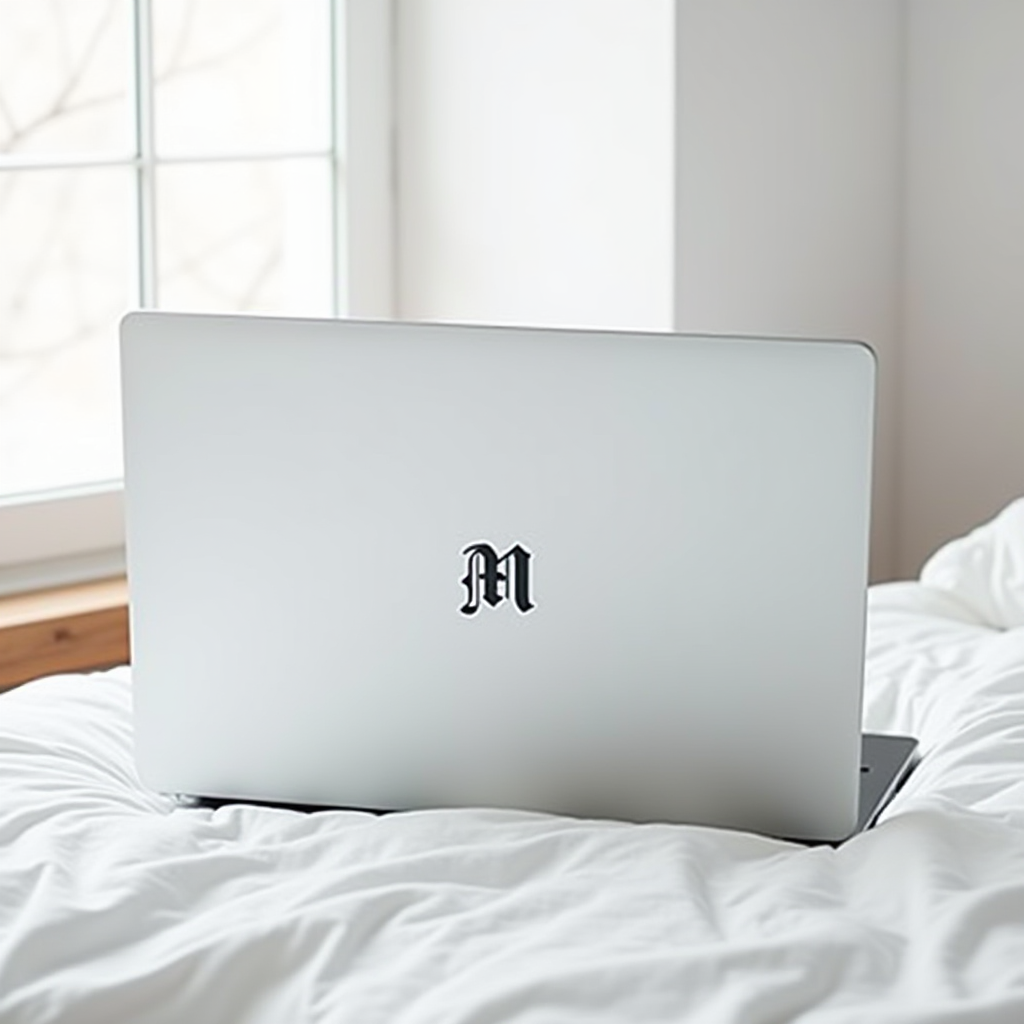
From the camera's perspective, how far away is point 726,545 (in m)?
1.29

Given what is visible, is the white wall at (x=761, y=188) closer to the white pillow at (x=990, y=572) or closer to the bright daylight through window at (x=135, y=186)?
the bright daylight through window at (x=135, y=186)

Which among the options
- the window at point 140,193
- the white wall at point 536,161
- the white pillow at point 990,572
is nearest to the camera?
the white pillow at point 990,572

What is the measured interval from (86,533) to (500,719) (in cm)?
117

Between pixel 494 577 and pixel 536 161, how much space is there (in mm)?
1325

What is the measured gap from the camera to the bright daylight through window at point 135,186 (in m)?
2.38

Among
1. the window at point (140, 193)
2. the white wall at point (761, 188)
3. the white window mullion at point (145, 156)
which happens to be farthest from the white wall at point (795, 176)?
the white window mullion at point (145, 156)

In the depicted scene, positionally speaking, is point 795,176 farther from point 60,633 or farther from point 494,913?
point 494,913

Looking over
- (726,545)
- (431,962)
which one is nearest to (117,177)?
(726,545)

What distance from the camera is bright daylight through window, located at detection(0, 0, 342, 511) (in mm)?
2383

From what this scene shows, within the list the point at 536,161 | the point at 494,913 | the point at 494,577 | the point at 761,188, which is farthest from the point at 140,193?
the point at 494,913

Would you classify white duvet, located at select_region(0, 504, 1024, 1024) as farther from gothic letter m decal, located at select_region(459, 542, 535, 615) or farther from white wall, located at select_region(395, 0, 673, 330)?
white wall, located at select_region(395, 0, 673, 330)

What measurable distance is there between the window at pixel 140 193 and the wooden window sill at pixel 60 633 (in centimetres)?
8

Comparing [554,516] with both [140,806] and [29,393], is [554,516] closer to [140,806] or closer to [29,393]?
[140,806]

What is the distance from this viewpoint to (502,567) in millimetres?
1328
